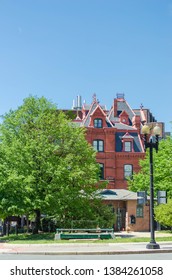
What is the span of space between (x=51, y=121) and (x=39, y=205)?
25.1ft

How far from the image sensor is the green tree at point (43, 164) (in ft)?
103

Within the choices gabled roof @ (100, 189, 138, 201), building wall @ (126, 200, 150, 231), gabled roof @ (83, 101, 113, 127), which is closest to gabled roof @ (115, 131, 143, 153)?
gabled roof @ (83, 101, 113, 127)

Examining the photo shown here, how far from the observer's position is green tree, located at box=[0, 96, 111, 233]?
3145 centimetres

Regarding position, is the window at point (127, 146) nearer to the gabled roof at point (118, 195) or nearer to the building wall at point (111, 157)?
the building wall at point (111, 157)

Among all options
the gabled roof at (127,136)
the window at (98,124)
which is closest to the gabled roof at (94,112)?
the window at (98,124)

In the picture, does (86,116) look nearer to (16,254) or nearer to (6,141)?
(6,141)

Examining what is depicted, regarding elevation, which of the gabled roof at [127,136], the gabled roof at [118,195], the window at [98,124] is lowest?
the gabled roof at [118,195]

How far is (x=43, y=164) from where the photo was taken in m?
33.0

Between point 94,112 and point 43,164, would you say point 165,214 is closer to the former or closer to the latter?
point 43,164

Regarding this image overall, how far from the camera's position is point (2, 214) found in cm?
3123

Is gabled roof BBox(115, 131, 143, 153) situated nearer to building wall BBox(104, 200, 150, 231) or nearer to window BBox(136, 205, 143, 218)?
building wall BBox(104, 200, 150, 231)

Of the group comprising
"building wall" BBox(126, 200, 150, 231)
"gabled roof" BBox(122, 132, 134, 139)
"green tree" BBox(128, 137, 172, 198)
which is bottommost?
"building wall" BBox(126, 200, 150, 231)
